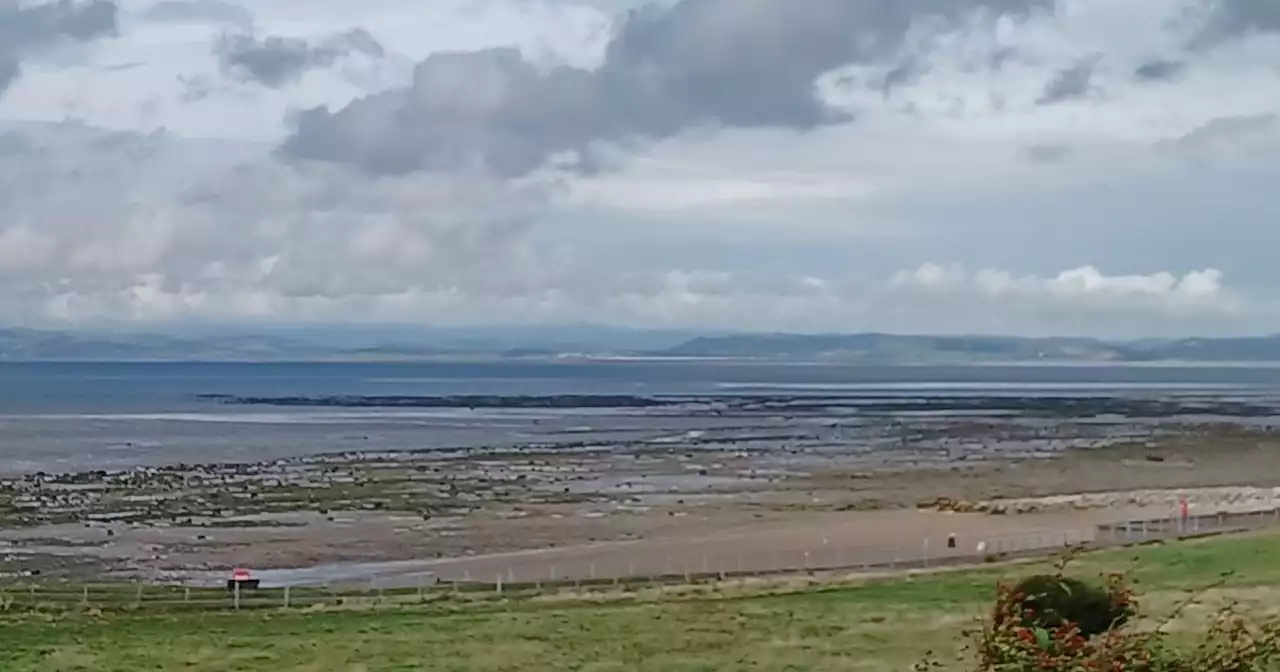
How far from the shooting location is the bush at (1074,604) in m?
10.5

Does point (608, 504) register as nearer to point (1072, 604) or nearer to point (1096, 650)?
point (1072, 604)

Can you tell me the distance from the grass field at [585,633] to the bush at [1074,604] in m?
10.2

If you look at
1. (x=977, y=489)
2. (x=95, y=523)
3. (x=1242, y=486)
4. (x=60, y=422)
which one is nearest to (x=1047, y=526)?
(x=977, y=489)

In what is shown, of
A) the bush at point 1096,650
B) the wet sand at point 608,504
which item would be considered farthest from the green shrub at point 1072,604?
the wet sand at point 608,504

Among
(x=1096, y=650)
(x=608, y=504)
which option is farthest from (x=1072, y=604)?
(x=608, y=504)

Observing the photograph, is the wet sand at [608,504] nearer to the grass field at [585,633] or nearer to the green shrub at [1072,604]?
the grass field at [585,633]

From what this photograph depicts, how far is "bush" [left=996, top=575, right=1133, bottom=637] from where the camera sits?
34.4ft

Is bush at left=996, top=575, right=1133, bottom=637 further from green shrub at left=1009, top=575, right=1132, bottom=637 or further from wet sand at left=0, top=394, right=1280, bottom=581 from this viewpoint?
wet sand at left=0, top=394, right=1280, bottom=581

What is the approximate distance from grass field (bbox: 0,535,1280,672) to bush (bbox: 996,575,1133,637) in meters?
10.2

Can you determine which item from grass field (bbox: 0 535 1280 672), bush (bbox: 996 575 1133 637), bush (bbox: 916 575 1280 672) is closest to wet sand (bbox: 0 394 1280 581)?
grass field (bbox: 0 535 1280 672)

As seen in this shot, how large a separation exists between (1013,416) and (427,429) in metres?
46.8

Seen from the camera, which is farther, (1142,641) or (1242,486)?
(1242,486)

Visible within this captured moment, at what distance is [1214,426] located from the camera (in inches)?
4250

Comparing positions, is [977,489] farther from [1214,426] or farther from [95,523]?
[1214,426]
